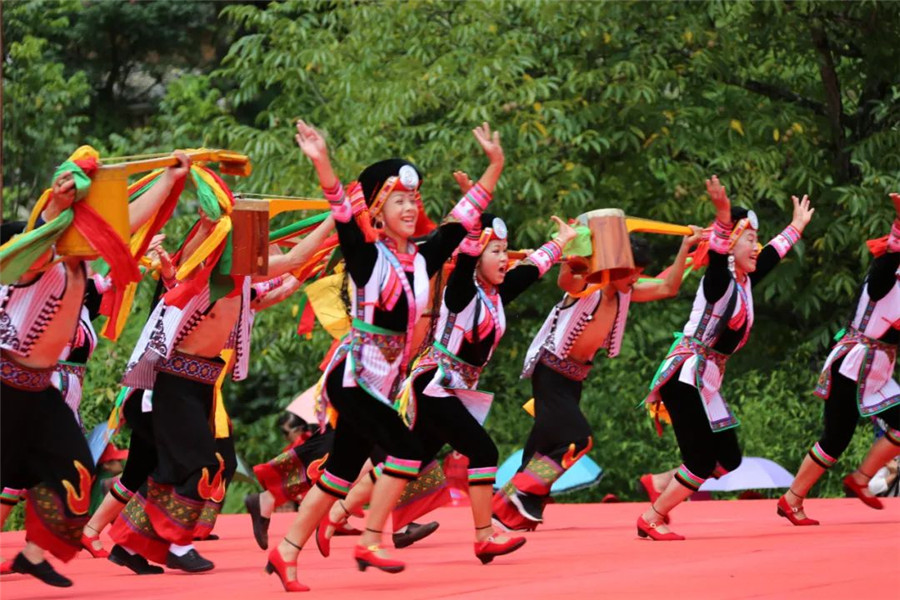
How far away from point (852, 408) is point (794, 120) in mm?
4675

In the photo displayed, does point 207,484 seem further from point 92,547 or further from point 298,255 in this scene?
point 92,547

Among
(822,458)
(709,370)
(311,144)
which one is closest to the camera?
(311,144)

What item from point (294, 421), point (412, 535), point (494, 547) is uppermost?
point (494, 547)

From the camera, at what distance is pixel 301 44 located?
14.2 meters

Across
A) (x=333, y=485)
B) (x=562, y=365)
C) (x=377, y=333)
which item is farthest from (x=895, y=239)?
(x=333, y=485)

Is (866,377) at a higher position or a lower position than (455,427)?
lower

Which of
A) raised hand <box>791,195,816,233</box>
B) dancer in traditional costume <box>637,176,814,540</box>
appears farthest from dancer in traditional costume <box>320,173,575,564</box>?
raised hand <box>791,195,816,233</box>

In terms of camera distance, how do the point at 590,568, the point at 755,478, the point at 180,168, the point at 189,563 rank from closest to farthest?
the point at 180,168 → the point at 590,568 → the point at 189,563 → the point at 755,478

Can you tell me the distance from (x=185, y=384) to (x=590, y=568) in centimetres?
199

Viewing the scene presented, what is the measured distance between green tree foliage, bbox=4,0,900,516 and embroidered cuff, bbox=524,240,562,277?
14.6 feet

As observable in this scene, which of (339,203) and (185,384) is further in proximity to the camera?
(185,384)

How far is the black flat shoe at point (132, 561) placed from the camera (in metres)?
7.38

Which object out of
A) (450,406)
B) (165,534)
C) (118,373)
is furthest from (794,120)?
(165,534)

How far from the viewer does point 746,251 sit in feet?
28.9
